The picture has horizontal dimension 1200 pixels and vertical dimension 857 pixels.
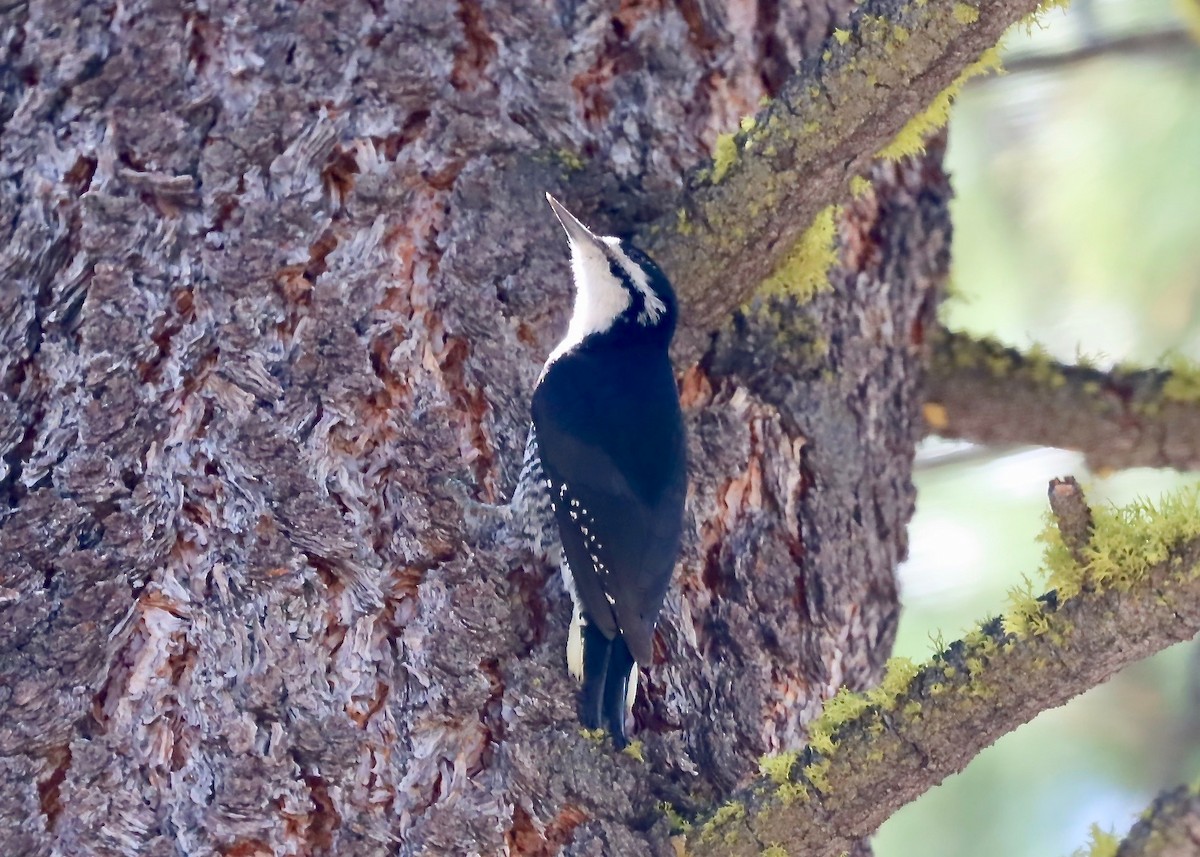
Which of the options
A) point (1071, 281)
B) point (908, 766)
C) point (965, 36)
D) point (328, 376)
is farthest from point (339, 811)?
point (1071, 281)

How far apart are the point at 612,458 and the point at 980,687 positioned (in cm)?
121

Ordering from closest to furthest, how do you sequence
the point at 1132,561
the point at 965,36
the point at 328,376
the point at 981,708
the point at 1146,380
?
the point at 1132,561, the point at 981,708, the point at 965,36, the point at 328,376, the point at 1146,380

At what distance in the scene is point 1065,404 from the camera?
302 cm

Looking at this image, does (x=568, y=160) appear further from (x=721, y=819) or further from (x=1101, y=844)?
(x=1101, y=844)

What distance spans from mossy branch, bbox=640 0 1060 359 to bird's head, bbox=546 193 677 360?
0.21 feet

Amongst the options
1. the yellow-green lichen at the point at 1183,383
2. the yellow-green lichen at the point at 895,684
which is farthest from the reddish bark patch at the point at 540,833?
the yellow-green lichen at the point at 1183,383

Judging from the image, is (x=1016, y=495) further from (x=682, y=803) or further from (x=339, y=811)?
(x=339, y=811)

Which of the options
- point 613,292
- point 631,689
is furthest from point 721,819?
point 613,292

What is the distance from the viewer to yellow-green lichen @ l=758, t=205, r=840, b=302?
8.36 feet

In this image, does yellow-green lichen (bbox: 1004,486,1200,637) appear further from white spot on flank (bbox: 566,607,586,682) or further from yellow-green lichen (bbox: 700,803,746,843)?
white spot on flank (bbox: 566,607,586,682)

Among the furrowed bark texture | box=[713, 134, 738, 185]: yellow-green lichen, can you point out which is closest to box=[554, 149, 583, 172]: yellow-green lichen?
the furrowed bark texture

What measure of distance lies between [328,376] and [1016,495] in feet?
10.1

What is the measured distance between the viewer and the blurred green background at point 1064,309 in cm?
451

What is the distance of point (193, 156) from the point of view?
2.42 metres
